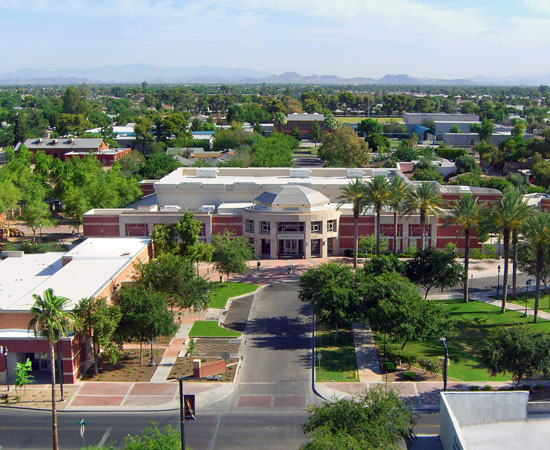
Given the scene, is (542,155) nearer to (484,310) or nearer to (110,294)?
(484,310)

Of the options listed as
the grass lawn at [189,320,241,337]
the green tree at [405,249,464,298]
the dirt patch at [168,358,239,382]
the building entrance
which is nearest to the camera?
the dirt patch at [168,358,239,382]

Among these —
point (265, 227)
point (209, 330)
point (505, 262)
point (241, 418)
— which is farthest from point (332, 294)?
point (265, 227)

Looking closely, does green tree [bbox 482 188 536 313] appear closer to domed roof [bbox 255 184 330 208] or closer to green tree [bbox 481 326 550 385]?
green tree [bbox 481 326 550 385]

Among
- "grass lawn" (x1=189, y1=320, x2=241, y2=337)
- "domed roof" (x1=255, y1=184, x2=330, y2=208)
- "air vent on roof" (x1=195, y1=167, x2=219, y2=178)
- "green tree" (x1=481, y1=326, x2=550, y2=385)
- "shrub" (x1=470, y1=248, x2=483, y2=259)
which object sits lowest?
"grass lawn" (x1=189, y1=320, x2=241, y2=337)

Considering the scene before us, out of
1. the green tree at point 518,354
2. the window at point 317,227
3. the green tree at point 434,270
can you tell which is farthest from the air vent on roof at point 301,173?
the green tree at point 518,354

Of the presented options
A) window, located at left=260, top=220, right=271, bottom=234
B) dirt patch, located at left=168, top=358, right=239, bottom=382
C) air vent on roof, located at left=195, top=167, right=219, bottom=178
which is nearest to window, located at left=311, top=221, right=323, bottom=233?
window, located at left=260, top=220, right=271, bottom=234

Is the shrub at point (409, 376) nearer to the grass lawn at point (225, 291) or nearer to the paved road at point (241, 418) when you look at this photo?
the paved road at point (241, 418)
